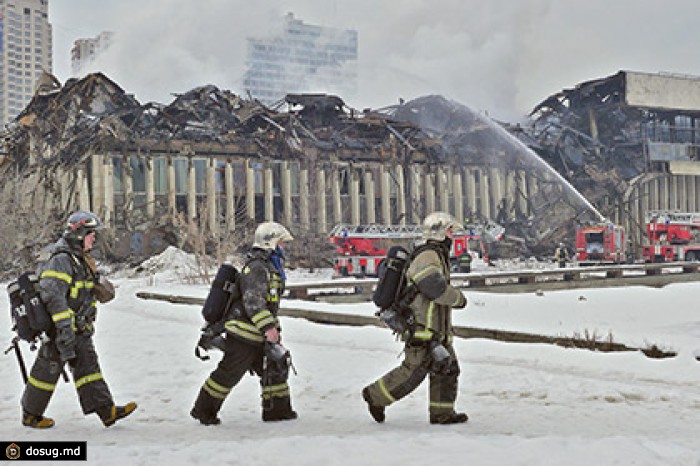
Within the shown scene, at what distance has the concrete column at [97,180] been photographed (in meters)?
31.3

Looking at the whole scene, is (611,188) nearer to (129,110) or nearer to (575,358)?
(129,110)

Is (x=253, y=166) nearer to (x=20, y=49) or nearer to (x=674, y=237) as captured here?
(x=674, y=237)

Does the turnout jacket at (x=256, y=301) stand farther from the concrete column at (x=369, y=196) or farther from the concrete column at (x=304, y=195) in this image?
the concrete column at (x=369, y=196)

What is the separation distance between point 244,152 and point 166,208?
4.70 meters

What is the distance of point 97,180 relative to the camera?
31.4m

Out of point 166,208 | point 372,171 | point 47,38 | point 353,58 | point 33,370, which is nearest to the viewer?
point 33,370

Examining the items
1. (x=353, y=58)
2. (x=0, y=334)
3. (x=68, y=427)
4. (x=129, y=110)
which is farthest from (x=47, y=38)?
(x=68, y=427)

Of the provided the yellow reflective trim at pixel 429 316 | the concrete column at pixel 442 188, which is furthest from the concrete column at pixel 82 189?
the yellow reflective trim at pixel 429 316

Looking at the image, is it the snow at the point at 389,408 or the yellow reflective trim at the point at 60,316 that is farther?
the yellow reflective trim at the point at 60,316

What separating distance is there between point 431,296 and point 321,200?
30057 millimetres

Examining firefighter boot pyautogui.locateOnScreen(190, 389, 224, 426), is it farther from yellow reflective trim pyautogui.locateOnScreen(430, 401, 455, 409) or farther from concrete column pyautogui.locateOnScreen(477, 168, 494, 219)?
concrete column pyautogui.locateOnScreen(477, 168, 494, 219)

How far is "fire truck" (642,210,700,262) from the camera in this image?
29656 mm

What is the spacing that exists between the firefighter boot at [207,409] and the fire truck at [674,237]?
27.5 metres

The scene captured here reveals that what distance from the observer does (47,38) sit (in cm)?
10412
